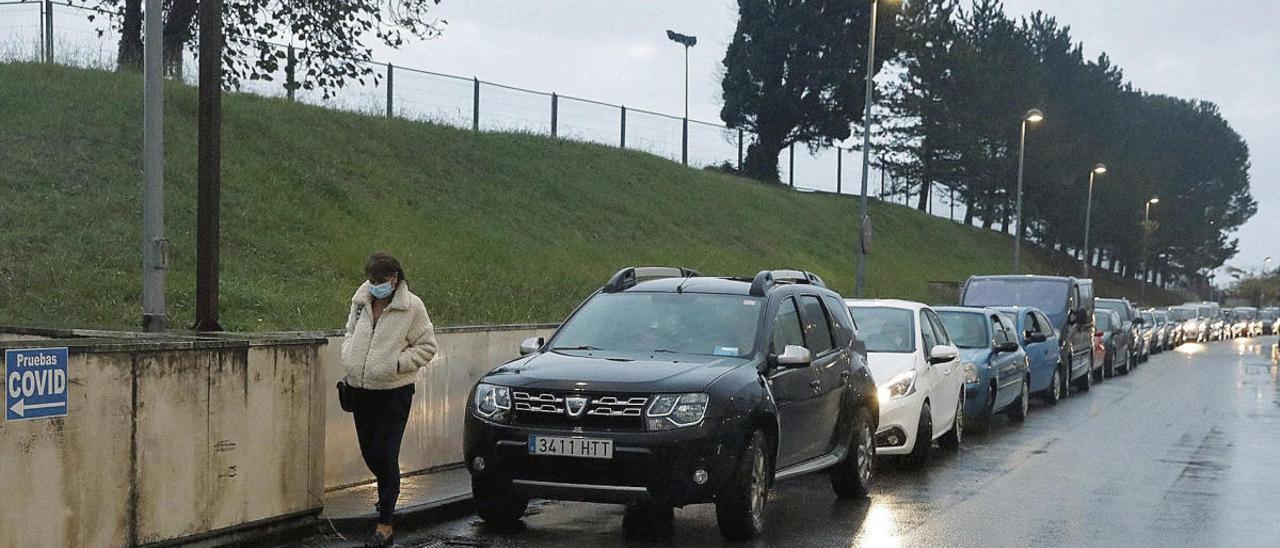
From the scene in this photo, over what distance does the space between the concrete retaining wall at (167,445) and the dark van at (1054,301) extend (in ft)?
59.7

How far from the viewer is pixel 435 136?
35281 mm

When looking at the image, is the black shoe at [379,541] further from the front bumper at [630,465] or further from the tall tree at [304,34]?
the tall tree at [304,34]

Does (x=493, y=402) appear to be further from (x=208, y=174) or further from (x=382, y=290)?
(x=208, y=174)

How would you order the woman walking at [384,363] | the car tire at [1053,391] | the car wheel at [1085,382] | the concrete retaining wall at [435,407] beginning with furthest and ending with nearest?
the car wheel at [1085,382] < the car tire at [1053,391] < the concrete retaining wall at [435,407] < the woman walking at [384,363]

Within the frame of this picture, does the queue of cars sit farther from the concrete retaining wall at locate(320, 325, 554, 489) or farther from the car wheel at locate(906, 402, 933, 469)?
the concrete retaining wall at locate(320, 325, 554, 489)

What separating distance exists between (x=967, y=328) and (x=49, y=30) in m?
18.9

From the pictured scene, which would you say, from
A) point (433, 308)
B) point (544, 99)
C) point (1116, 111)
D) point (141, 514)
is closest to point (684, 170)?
point (544, 99)

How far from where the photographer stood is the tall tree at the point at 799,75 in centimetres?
5875

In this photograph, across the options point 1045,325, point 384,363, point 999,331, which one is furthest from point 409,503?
point 1045,325

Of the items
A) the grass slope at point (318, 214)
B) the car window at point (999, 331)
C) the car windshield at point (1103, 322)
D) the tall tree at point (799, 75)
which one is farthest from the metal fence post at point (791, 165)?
the car window at point (999, 331)

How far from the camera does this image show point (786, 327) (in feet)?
34.4

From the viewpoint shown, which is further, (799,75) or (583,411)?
(799,75)

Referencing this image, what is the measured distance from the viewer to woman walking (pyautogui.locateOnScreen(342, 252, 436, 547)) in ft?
28.9

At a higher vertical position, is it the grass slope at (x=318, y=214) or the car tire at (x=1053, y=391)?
the grass slope at (x=318, y=214)
